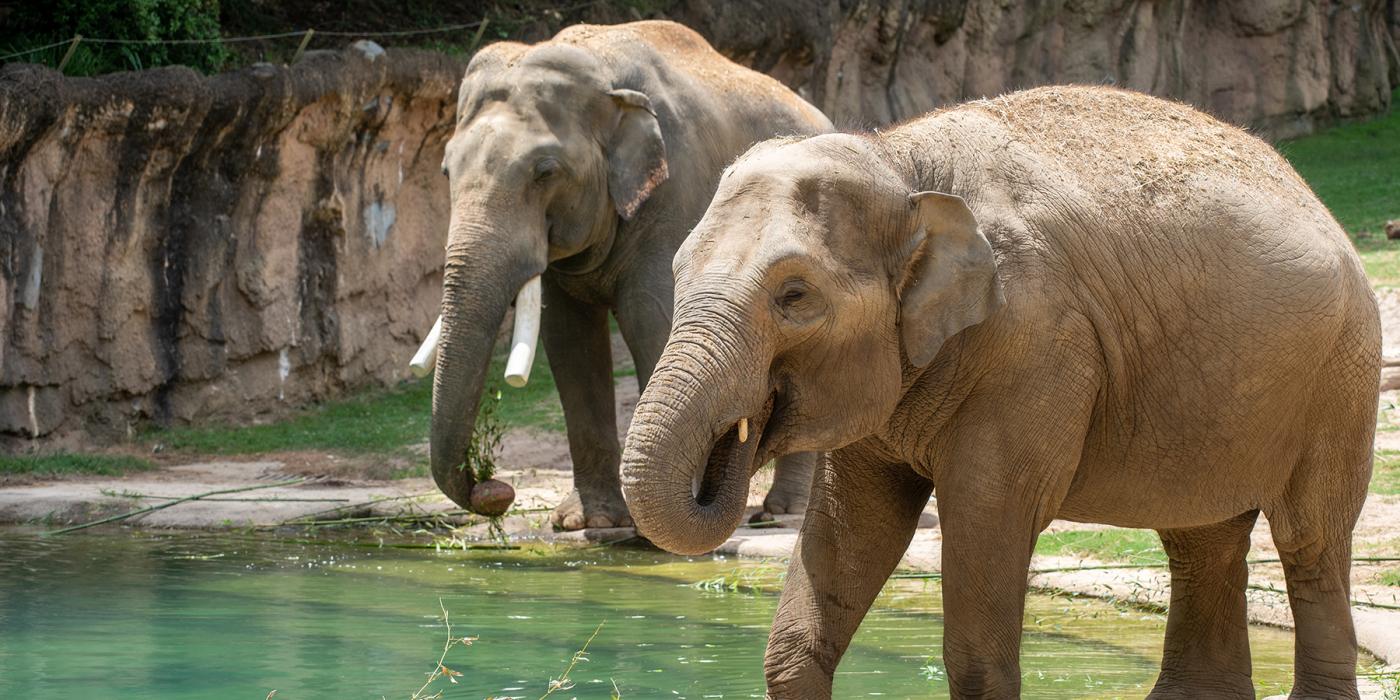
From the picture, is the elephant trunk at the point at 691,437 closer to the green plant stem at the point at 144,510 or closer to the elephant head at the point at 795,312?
the elephant head at the point at 795,312

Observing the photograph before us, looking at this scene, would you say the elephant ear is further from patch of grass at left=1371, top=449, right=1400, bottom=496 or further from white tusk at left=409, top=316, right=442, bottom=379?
patch of grass at left=1371, top=449, right=1400, bottom=496

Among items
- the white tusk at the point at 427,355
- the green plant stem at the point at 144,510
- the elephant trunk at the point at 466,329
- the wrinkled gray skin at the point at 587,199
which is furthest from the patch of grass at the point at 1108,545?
the green plant stem at the point at 144,510

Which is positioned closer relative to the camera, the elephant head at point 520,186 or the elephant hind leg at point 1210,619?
the elephant hind leg at point 1210,619

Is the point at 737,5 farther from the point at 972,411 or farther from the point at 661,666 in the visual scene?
the point at 972,411

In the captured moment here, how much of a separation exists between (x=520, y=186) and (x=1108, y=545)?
9.86 feet

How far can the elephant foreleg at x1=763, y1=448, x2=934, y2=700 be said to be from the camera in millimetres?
5098

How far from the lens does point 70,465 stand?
39.2 ft

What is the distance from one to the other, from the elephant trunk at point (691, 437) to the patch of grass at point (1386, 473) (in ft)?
18.0

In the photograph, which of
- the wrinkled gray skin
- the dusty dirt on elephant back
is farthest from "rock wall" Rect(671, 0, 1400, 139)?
the dusty dirt on elephant back

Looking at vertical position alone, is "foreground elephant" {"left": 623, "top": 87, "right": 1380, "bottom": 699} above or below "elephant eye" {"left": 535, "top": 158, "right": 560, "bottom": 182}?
below

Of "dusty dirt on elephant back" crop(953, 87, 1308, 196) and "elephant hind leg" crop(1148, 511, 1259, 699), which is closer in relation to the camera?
"dusty dirt on elephant back" crop(953, 87, 1308, 196)

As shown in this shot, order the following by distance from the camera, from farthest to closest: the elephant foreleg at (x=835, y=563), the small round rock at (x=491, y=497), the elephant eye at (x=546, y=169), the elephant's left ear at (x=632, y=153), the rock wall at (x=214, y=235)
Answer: the rock wall at (x=214, y=235) < the elephant's left ear at (x=632, y=153) < the elephant eye at (x=546, y=169) < the small round rock at (x=491, y=497) < the elephant foreleg at (x=835, y=563)

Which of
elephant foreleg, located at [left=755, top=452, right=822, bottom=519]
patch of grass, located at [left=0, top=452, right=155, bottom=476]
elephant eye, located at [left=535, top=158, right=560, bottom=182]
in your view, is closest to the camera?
elephant eye, located at [left=535, top=158, right=560, bottom=182]

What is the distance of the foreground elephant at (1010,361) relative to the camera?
4449 millimetres
